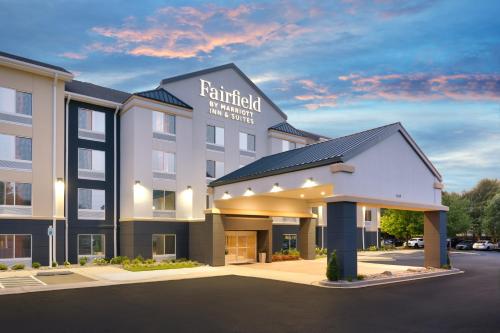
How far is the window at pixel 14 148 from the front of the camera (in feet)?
94.1

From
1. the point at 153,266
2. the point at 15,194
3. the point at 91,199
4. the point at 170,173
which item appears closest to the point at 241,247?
the point at 170,173

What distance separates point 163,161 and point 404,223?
125 feet

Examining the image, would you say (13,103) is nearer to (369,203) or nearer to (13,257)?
(13,257)

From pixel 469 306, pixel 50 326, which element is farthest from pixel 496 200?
pixel 50 326

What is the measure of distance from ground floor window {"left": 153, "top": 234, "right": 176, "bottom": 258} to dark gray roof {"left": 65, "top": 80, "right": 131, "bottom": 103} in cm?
1125

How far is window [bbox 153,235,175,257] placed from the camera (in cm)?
3312

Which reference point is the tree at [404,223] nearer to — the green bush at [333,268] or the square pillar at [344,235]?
the square pillar at [344,235]

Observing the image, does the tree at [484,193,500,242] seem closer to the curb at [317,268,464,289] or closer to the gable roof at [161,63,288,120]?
the gable roof at [161,63,288,120]

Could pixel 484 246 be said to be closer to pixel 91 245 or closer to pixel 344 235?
pixel 344 235

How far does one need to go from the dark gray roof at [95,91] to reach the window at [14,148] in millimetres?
5216

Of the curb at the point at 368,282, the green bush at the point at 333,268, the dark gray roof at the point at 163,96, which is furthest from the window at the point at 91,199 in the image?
the green bush at the point at 333,268

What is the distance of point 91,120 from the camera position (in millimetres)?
33312

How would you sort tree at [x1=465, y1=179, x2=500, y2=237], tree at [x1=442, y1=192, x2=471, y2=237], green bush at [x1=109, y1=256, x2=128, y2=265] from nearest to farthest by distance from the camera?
1. green bush at [x1=109, y1=256, x2=128, y2=265]
2. tree at [x1=442, y1=192, x2=471, y2=237]
3. tree at [x1=465, y1=179, x2=500, y2=237]

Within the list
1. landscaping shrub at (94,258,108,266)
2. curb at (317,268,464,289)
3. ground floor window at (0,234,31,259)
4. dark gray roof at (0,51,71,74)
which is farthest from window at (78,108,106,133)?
curb at (317,268,464,289)
